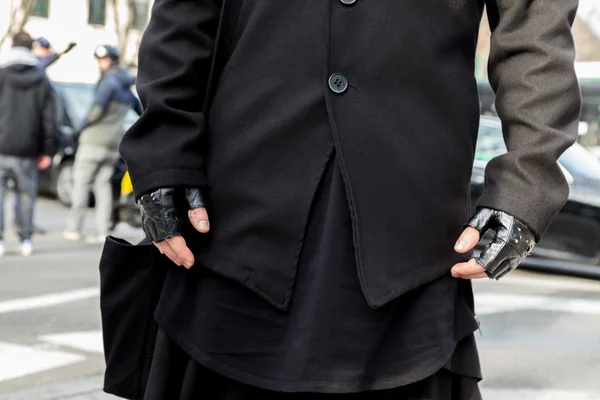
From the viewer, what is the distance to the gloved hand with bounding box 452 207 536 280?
6.14 feet

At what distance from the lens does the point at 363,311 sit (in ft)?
6.26

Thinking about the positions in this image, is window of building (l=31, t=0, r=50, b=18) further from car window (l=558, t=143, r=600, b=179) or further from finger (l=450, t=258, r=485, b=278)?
finger (l=450, t=258, r=485, b=278)

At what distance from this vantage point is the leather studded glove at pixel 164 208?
200cm

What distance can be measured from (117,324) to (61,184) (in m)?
11.1

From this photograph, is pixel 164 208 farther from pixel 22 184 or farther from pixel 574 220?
pixel 574 220

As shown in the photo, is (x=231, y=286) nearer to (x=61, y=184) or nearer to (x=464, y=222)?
(x=464, y=222)

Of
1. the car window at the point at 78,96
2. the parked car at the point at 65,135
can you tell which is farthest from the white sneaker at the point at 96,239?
the car window at the point at 78,96

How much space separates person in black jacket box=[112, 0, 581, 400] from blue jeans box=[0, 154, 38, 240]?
7.31 meters

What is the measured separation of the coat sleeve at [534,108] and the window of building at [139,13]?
33.7 metres

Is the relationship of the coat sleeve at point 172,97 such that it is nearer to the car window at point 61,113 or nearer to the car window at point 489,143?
the car window at point 489,143

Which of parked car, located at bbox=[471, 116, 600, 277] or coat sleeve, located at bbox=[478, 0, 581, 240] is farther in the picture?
parked car, located at bbox=[471, 116, 600, 277]

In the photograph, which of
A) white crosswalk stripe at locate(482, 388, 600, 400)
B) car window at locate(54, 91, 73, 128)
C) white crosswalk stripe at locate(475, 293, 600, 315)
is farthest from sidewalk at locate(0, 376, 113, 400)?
car window at locate(54, 91, 73, 128)

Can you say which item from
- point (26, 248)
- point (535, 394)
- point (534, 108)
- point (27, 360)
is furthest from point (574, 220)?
point (534, 108)

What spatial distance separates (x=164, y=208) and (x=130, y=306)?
0.92ft
